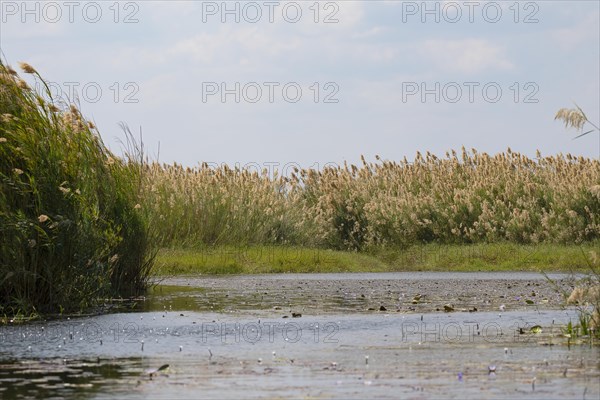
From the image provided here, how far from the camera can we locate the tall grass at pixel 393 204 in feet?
97.3

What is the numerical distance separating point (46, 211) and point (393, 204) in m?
19.6

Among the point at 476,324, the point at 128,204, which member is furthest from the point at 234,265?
the point at 476,324

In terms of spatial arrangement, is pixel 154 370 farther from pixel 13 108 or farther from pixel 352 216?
pixel 352 216

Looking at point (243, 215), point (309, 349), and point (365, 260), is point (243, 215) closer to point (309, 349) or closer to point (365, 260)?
point (365, 260)

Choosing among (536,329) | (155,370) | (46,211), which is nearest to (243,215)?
(46,211)

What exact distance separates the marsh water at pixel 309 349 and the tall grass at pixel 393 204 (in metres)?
10.9

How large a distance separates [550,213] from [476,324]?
1751 centimetres

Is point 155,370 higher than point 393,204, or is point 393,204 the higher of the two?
point 393,204

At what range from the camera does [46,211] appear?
14711mm

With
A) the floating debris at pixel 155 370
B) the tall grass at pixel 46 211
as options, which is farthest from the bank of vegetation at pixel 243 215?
the floating debris at pixel 155 370

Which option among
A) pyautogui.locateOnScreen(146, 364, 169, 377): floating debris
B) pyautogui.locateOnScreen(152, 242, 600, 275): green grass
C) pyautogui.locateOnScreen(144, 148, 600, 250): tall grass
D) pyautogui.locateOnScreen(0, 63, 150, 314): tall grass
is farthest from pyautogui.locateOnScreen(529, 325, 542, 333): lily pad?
pyautogui.locateOnScreen(144, 148, 600, 250): tall grass

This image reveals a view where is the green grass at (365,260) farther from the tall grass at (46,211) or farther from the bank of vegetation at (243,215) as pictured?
the tall grass at (46,211)

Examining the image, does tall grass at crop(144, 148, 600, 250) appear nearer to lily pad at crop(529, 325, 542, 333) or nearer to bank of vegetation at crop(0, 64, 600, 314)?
bank of vegetation at crop(0, 64, 600, 314)

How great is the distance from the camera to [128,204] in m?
17.6
